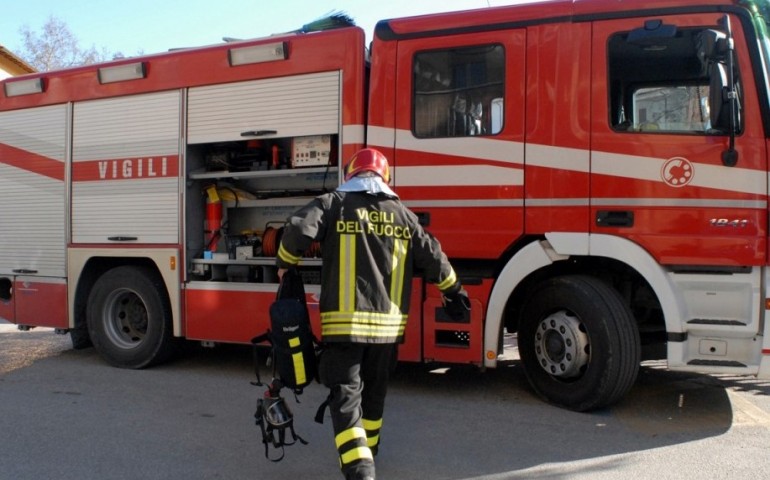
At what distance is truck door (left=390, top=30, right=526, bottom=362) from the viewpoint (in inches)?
193

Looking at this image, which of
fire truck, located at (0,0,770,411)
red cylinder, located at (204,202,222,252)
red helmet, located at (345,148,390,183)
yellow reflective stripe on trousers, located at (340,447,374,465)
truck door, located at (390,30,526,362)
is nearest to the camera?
yellow reflective stripe on trousers, located at (340,447,374,465)

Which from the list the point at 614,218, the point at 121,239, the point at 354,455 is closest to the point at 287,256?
the point at 354,455

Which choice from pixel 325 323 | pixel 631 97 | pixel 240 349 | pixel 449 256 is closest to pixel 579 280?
pixel 449 256

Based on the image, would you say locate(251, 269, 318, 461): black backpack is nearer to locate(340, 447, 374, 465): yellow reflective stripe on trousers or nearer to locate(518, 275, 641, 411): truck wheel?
Answer: locate(340, 447, 374, 465): yellow reflective stripe on trousers

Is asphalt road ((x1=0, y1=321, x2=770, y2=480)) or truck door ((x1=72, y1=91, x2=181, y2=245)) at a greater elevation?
truck door ((x1=72, y1=91, x2=181, y2=245))

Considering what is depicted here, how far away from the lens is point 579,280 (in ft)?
15.6

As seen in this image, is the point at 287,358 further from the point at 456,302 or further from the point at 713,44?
the point at 713,44

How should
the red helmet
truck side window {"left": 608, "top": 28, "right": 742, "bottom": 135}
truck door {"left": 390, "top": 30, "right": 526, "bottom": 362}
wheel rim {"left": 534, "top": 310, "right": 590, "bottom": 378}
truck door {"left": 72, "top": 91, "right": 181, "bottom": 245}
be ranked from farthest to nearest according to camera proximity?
truck door {"left": 72, "top": 91, "right": 181, "bottom": 245}, truck door {"left": 390, "top": 30, "right": 526, "bottom": 362}, wheel rim {"left": 534, "top": 310, "right": 590, "bottom": 378}, truck side window {"left": 608, "top": 28, "right": 742, "bottom": 135}, the red helmet

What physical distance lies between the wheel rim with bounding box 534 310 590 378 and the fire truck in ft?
0.05

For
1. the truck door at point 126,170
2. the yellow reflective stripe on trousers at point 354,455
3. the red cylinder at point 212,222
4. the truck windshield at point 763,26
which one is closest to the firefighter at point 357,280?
the yellow reflective stripe on trousers at point 354,455

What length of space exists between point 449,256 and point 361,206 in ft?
5.81

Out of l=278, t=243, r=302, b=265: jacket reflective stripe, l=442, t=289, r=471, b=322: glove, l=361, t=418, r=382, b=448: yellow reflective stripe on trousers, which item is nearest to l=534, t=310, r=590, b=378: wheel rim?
l=442, t=289, r=471, b=322: glove

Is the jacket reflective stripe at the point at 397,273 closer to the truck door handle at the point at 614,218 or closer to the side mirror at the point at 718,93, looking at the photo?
the truck door handle at the point at 614,218

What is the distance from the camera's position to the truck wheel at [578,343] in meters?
4.56
